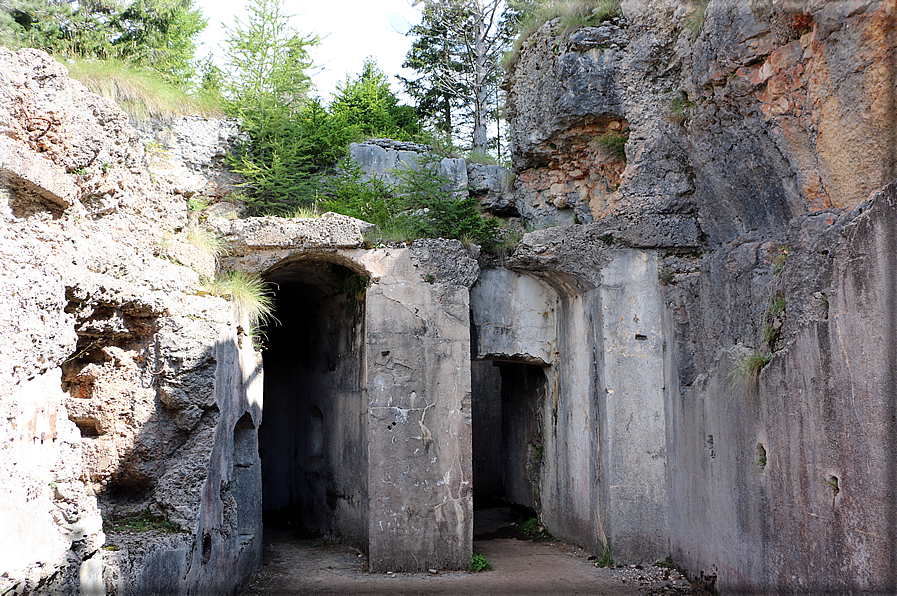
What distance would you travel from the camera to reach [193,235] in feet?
22.4

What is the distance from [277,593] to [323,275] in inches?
176

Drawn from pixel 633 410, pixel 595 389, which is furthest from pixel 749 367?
pixel 595 389

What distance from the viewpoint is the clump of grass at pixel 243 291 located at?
22.8 ft

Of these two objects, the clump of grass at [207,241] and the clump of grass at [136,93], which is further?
the clump of grass at [136,93]

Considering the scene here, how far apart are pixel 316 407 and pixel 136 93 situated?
5.89m

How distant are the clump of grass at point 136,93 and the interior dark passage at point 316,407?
3.25m

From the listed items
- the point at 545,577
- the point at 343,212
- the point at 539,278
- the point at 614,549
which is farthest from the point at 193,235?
the point at 614,549

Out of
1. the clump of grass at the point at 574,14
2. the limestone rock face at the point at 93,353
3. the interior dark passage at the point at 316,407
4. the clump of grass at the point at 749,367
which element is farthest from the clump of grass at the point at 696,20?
the limestone rock face at the point at 93,353

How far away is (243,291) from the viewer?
24.4ft

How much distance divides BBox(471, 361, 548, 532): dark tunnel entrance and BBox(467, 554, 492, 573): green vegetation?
6.47 ft

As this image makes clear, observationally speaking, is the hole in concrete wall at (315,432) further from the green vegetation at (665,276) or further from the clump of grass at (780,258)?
the clump of grass at (780,258)

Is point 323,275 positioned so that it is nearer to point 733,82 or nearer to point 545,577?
point 545,577

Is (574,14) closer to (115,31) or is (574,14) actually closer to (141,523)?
(141,523)

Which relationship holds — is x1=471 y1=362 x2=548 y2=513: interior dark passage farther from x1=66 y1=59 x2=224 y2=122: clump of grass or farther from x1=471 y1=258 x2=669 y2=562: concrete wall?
x1=66 y1=59 x2=224 y2=122: clump of grass
